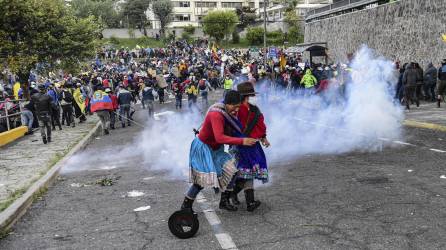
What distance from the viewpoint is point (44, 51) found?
2080 centimetres

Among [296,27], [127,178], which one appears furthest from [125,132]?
[296,27]

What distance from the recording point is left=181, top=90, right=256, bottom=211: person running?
5.56 m

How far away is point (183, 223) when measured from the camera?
545cm

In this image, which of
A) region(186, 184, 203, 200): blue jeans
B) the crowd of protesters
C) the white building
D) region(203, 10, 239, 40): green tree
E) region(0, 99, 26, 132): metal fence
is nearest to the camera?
region(186, 184, 203, 200): blue jeans

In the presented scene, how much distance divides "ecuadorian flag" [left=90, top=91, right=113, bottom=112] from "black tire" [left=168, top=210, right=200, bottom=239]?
1209 centimetres

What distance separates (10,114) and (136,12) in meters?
68.6

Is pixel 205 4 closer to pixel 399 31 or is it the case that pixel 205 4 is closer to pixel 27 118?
pixel 399 31

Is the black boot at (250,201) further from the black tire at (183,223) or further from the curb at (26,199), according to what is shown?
the curb at (26,199)

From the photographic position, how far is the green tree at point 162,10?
8125cm

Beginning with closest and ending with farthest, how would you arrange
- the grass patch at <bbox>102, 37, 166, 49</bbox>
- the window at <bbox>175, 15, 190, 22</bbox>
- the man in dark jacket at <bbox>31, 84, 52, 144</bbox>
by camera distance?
the man in dark jacket at <bbox>31, 84, 52, 144</bbox>
the grass patch at <bbox>102, 37, 166, 49</bbox>
the window at <bbox>175, 15, 190, 22</bbox>

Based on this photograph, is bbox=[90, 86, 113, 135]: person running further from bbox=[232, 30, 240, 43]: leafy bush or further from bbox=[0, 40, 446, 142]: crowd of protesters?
bbox=[232, 30, 240, 43]: leafy bush

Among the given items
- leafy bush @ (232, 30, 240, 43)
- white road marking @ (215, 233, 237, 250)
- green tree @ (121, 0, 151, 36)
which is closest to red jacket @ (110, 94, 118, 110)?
white road marking @ (215, 233, 237, 250)

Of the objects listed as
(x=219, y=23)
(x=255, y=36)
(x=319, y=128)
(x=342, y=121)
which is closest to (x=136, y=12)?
(x=219, y=23)

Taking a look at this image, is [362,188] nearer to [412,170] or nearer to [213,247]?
[412,170]
